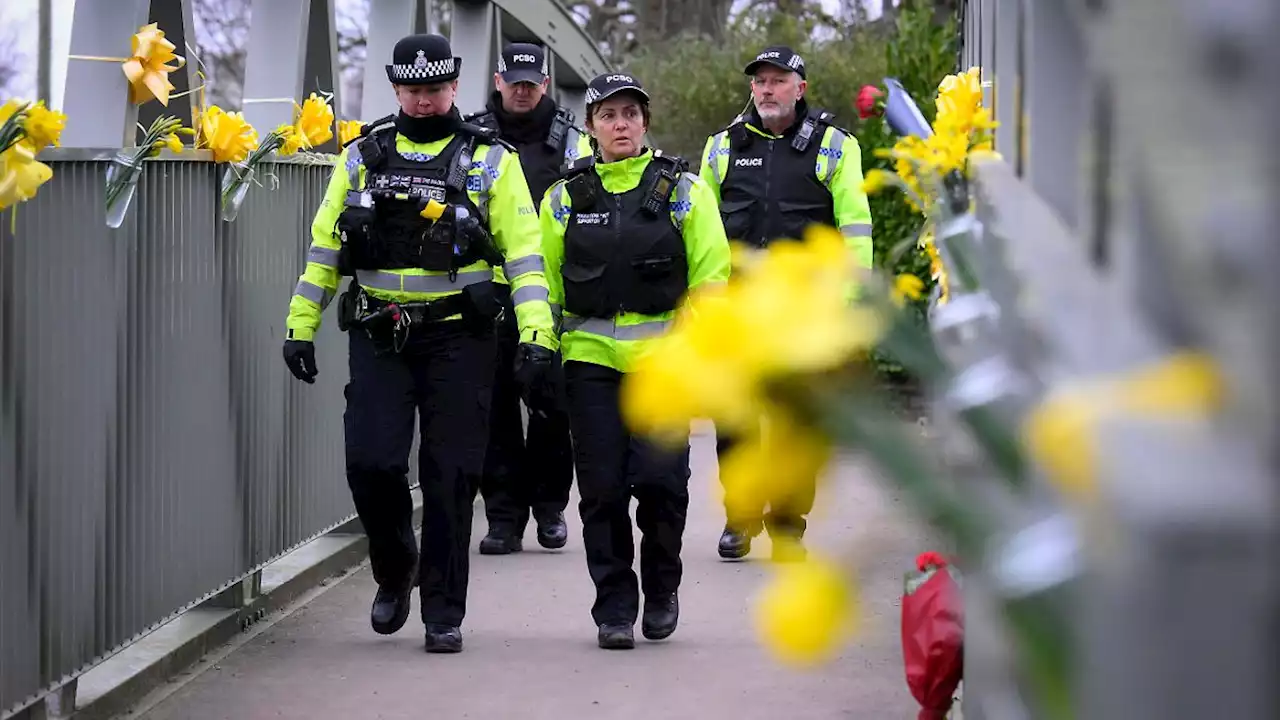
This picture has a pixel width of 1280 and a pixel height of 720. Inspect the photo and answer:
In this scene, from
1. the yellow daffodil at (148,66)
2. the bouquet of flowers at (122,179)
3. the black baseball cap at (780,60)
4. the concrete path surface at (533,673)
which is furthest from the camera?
the black baseball cap at (780,60)

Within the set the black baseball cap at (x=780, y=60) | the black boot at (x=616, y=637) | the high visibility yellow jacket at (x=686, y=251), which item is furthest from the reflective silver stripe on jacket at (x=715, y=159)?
the black boot at (x=616, y=637)

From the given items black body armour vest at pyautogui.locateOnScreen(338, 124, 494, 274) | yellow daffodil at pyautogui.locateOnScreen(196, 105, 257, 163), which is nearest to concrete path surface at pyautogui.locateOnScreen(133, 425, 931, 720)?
black body armour vest at pyautogui.locateOnScreen(338, 124, 494, 274)

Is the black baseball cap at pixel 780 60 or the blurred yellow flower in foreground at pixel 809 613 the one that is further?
the black baseball cap at pixel 780 60

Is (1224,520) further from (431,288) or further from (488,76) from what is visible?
(488,76)

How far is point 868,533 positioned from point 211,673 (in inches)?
232

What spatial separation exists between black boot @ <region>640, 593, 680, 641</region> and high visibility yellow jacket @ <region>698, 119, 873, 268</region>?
196cm

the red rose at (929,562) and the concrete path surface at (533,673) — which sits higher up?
the red rose at (929,562)

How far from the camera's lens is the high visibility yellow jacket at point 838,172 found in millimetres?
8398

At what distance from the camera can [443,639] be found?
687 centimetres

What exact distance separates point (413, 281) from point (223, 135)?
0.83 m

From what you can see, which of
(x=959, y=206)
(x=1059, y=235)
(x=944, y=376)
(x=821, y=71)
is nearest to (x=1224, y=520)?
(x=944, y=376)

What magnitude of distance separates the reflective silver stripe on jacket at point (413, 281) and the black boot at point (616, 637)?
1.33 metres

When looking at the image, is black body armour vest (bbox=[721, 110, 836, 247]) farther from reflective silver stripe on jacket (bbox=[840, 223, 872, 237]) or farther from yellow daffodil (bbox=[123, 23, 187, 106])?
yellow daffodil (bbox=[123, 23, 187, 106])

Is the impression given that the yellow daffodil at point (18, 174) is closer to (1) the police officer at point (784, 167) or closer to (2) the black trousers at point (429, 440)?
(2) the black trousers at point (429, 440)
